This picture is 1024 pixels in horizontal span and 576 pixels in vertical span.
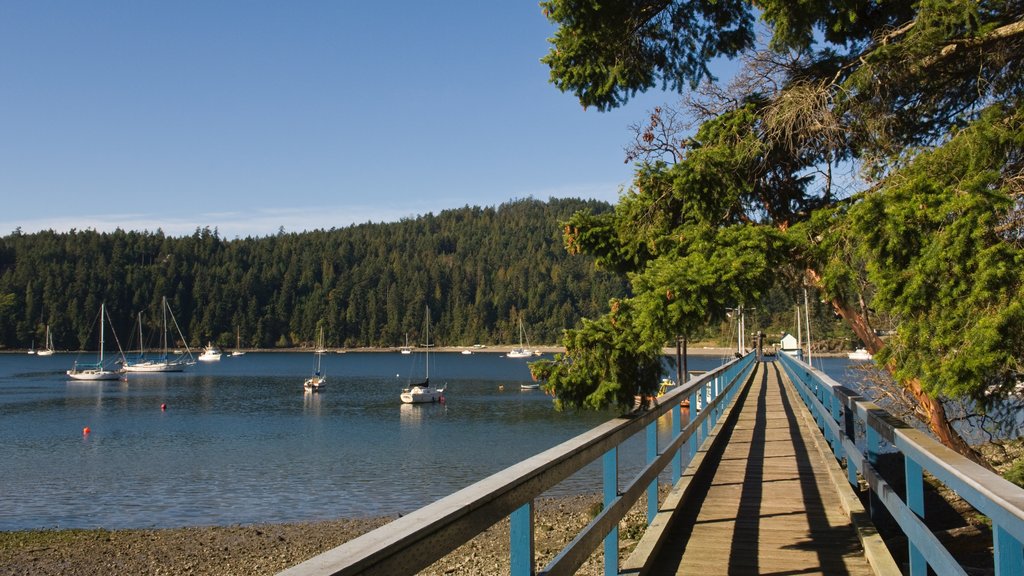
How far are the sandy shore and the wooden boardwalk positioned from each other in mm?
3672

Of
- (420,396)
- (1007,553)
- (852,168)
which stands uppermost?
(852,168)

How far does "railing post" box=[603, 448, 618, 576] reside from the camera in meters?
4.64

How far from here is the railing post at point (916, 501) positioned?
4.00 m

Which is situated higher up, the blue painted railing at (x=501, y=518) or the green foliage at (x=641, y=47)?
the green foliage at (x=641, y=47)

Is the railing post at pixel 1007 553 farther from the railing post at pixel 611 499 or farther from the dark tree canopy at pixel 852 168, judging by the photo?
the dark tree canopy at pixel 852 168

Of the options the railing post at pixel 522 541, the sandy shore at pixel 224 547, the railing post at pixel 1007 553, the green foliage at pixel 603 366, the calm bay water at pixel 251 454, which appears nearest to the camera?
the railing post at pixel 1007 553

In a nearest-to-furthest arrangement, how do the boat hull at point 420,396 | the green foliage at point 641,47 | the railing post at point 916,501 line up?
the railing post at point 916,501 < the green foliage at point 641,47 < the boat hull at point 420,396

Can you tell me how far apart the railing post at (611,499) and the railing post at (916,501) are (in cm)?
146

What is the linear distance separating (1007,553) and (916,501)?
155cm

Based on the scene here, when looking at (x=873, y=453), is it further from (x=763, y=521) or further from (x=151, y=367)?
(x=151, y=367)

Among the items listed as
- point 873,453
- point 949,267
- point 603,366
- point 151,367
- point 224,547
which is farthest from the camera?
point 151,367

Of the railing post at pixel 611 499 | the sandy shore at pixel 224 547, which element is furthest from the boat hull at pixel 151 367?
the railing post at pixel 611 499

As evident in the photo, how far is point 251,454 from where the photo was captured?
117 ft

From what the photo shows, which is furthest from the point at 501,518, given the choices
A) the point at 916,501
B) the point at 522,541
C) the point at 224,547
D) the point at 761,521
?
the point at 224,547
